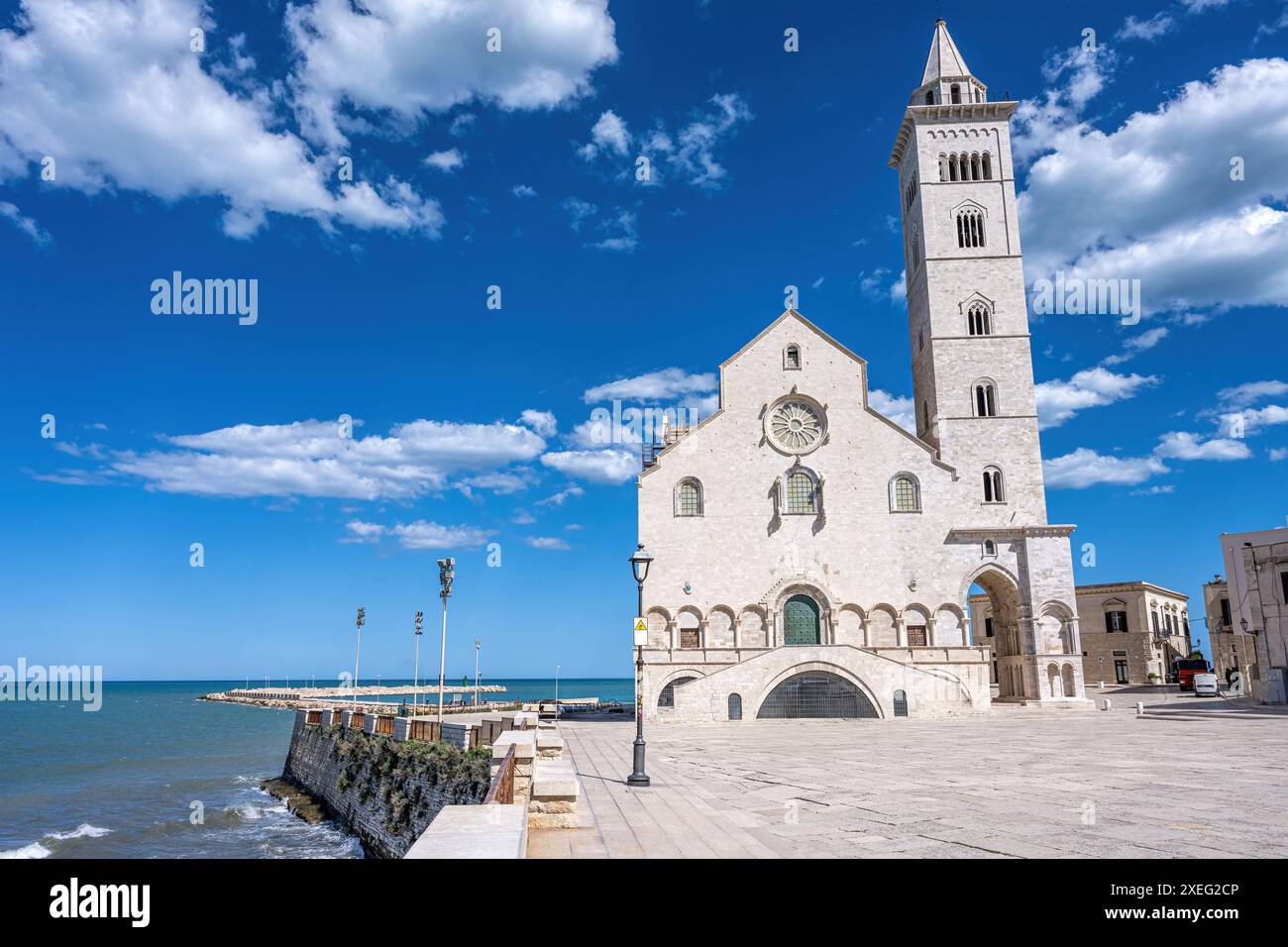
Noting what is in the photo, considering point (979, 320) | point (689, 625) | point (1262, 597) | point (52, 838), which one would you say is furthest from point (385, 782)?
point (1262, 597)

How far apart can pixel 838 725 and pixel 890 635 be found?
9.89m

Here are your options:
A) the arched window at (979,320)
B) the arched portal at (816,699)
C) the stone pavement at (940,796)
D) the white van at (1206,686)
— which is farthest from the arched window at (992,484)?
the white van at (1206,686)

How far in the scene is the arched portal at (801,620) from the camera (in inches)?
1570

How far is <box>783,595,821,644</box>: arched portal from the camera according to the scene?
131ft

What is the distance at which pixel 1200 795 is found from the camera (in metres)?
12.6

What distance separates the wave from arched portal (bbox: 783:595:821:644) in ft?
92.8

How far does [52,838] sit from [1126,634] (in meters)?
69.7

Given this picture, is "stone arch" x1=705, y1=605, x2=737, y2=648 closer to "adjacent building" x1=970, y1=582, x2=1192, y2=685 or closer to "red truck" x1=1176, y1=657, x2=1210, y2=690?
"adjacent building" x1=970, y1=582, x2=1192, y2=685

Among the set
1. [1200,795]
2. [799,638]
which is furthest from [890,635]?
[1200,795]

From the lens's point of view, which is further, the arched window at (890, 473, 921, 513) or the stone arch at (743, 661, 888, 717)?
the arched window at (890, 473, 921, 513)

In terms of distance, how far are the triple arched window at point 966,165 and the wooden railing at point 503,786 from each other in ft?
143

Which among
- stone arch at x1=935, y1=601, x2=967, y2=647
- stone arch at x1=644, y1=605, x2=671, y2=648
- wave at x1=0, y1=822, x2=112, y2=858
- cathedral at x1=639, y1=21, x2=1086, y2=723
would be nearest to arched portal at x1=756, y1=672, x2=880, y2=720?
cathedral at x1=639, y1=21, x2=1086, y2=723

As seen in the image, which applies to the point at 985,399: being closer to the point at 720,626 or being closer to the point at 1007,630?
the point at 1007,630
